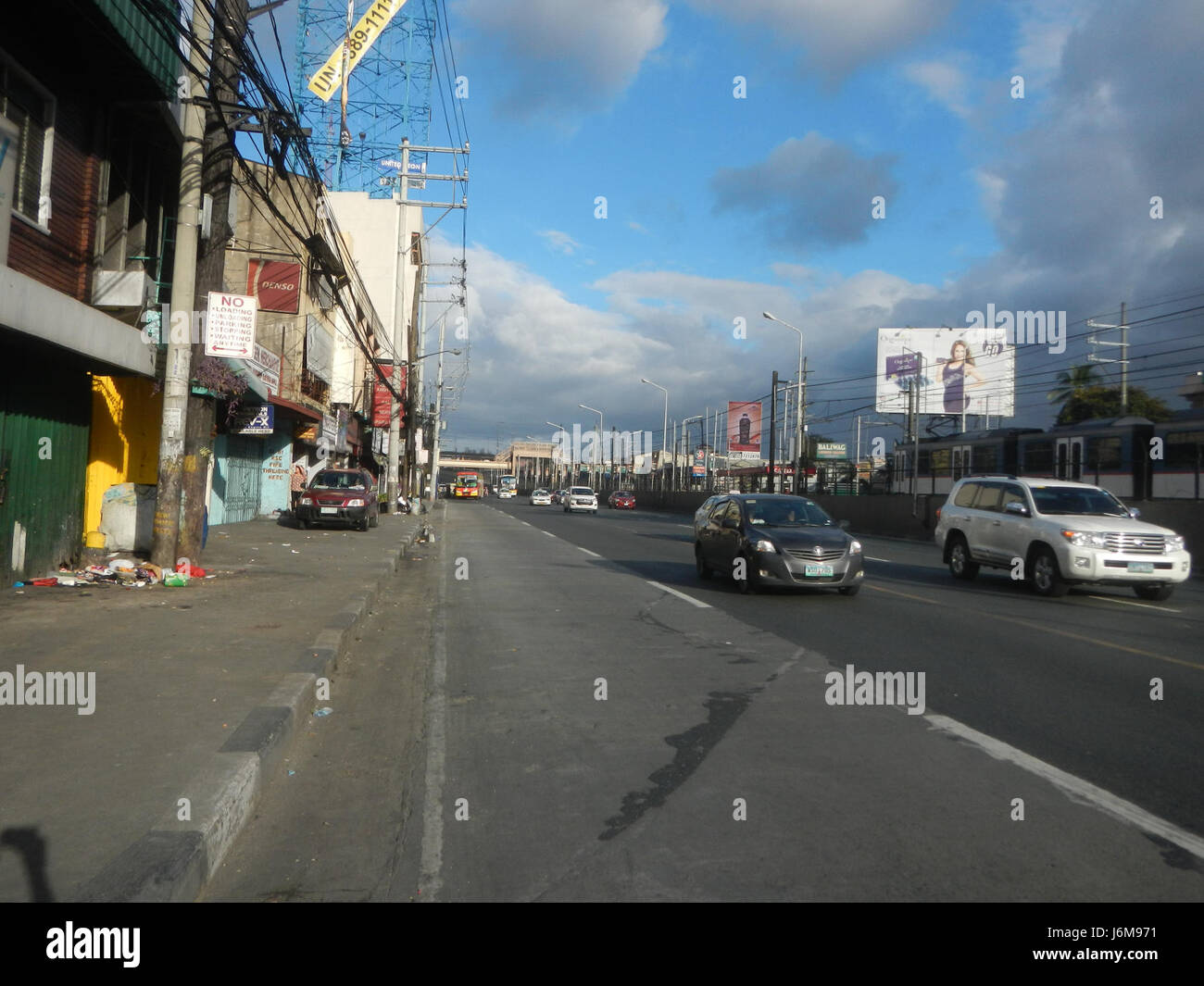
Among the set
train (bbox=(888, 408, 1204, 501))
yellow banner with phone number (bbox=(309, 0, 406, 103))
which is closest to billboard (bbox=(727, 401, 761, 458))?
train (bbox=(888, 408, 1204, 501))

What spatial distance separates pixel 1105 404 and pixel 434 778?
2092 inches

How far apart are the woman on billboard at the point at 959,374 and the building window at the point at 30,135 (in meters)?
56.2

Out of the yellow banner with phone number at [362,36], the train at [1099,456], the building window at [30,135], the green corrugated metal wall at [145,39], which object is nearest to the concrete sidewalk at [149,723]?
the building window at [30,135]

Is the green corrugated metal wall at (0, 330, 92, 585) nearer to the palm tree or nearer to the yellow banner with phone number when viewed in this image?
the yellow banner with phone number

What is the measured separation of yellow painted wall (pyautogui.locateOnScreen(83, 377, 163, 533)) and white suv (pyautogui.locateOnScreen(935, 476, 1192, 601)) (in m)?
12.6

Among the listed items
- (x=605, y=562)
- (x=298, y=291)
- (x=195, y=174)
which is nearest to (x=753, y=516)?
(x=605, y=562)

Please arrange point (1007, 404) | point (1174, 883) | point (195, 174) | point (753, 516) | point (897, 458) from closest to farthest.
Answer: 1. point (1174, 883)
2. point (195, 174)
3. point (753, 516)
4. point (897, 458)
5. point (1007, 404)

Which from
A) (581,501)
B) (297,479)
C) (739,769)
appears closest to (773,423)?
(581,501)

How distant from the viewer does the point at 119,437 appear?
14.1m

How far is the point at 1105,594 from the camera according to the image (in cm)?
1452

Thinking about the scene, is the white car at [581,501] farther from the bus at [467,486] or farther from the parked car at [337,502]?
the parked car at [337,502]

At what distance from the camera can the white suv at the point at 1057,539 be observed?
1309cm

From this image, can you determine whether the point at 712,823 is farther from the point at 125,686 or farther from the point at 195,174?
the point at 195,174
